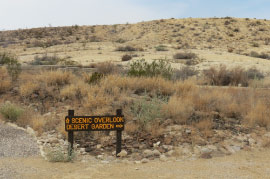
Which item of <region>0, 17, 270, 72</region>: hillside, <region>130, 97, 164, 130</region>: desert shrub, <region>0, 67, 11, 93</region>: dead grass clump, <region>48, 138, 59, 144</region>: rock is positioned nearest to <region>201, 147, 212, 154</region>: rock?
<region>130, 97, 164, 130</region>: desert shrub

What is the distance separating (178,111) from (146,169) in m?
2.54

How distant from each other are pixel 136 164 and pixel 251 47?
3115 centimetres

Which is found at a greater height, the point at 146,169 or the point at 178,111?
the point at 178,111

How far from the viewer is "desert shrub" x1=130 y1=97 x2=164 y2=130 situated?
7.30 meters

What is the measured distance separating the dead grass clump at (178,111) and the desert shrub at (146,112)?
0.65ft

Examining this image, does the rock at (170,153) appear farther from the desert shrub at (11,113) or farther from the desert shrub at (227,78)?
the desert shrub at (227,78)

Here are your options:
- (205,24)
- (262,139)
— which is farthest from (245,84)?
(205,24)

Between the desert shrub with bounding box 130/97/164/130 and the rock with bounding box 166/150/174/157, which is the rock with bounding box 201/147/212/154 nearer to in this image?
the rock with bounding box 166/150/174/157

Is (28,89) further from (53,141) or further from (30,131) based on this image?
(53,141)

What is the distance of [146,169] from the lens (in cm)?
541

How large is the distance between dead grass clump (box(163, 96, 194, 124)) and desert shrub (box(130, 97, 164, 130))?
0.65 ft

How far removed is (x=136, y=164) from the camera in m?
5.75

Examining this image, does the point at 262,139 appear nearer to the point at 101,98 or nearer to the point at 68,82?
the point at 101,98

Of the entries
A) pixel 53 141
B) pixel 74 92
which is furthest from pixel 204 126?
pixel 74 92
